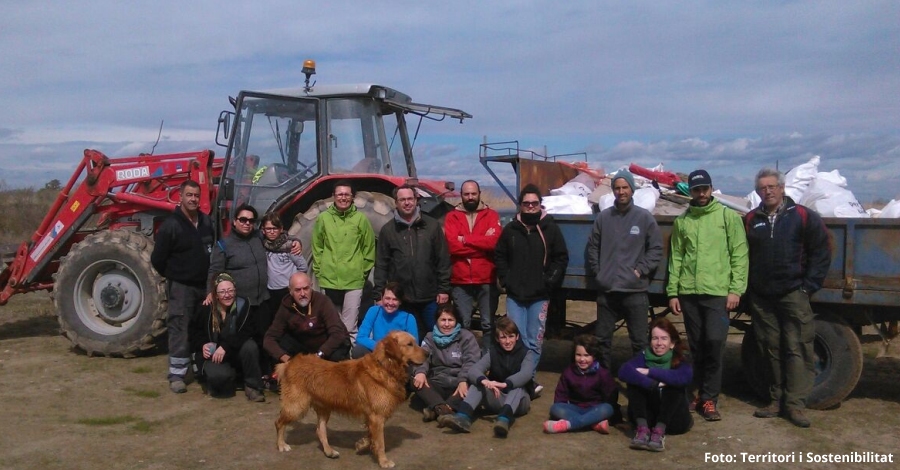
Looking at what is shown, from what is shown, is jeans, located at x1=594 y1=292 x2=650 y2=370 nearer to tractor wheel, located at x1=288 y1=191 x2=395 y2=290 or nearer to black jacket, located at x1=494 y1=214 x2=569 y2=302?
black jacket, located at x1=494 y1=214 x2=569 y2=302

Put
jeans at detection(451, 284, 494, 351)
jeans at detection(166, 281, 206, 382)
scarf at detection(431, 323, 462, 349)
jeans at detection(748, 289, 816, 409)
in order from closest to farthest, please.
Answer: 1. jeans at detection(748, 289, 816, 409)
2. scarf at detection(431, 323, 462, 349)
3. jeans at detection(451, 284, 494, 351)
4. jeans at detection(166, 281, 206, 382)

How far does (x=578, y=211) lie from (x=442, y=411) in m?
2.21

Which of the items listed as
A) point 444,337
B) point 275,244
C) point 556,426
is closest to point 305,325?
point 275,244

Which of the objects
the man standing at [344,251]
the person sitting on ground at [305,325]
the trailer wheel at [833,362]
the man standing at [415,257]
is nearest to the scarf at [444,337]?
the man standing at [415,257]

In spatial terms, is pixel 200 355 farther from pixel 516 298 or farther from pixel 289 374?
pixel 516 298

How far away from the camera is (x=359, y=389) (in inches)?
182

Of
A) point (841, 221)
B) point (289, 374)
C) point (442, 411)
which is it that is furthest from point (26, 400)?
point (841, 221)

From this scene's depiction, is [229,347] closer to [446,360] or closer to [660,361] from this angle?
[446,360]

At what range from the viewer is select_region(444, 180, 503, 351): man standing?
5977mm

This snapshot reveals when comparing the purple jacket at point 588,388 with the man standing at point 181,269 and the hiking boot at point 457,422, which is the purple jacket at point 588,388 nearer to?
the hiking boot at point 457,422

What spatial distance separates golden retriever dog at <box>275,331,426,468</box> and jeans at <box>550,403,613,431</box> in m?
1.19

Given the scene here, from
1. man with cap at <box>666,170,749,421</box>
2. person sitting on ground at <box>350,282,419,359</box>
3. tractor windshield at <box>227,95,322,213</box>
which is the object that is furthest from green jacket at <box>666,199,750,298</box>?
tractor windshield at <box>227,95,322,213</box>

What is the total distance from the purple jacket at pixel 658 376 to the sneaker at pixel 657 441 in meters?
0.28

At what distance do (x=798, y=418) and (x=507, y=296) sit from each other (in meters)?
2.18
